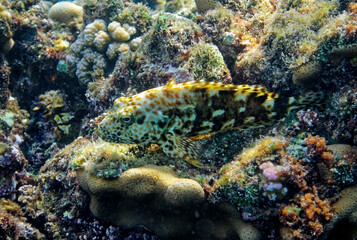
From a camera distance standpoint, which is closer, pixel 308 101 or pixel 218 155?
pixel 308 101

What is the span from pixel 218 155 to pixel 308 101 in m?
1.96

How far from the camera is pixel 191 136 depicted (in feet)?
15.3

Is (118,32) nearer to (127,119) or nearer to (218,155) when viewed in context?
(127,119)

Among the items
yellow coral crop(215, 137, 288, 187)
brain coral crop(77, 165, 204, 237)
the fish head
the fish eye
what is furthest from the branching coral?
yellow coral crop(215, 137, 288, 187)

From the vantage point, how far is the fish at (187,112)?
13.5ft

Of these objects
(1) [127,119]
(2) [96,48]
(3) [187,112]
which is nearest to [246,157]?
(3) [187,112]

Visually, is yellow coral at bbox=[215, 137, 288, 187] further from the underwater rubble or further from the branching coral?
the branching coral

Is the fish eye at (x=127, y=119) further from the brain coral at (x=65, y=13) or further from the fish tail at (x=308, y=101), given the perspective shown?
the brain coral at (x=65, y=13)

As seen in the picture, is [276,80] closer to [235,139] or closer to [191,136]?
Answer: [235,139]

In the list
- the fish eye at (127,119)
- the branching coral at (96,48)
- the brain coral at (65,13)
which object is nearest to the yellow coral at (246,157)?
the fish eye at (127,119)

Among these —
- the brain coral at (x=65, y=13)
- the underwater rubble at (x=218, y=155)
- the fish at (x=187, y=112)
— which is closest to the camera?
the underwater rubble at (x=218, y=155)

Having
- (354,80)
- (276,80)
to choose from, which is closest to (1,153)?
(276,80)

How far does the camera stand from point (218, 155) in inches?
182

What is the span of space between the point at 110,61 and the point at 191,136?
515 centimetres
